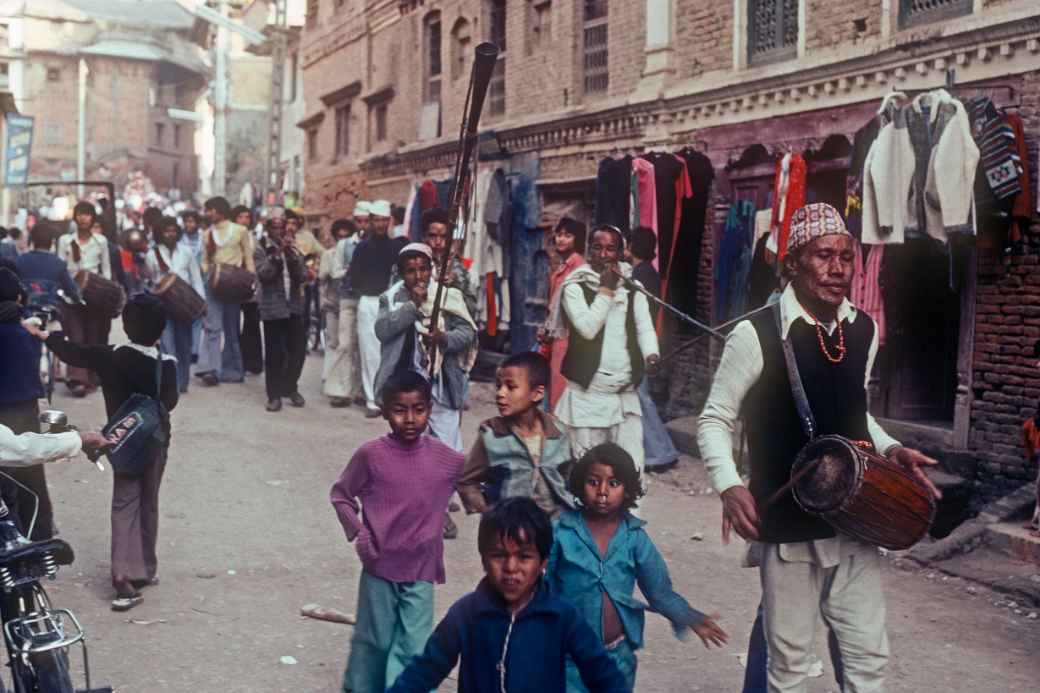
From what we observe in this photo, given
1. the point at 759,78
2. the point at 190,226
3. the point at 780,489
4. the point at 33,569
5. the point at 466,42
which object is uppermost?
the point at 466,42

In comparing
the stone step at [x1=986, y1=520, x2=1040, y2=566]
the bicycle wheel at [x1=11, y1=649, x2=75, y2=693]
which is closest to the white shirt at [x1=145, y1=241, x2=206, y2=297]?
the stone step at [x1=986, y1=520, x2=1040, y2=566]

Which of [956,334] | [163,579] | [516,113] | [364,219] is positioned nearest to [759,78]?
[956,334]

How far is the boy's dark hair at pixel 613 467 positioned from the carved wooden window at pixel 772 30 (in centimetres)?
854

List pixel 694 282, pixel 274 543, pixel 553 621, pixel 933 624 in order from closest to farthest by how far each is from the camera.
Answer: pixel 553 621
pixel 933 624
pixel 274 543
pixel 694 282

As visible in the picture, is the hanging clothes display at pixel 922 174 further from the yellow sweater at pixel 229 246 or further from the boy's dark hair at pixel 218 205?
the boy's dark hair at pixel 218 205

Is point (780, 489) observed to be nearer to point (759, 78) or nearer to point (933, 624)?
point (933, 624)

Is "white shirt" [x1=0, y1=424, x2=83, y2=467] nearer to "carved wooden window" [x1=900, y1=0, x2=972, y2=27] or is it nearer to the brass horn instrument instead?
the brass horn instrument

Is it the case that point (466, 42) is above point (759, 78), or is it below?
above

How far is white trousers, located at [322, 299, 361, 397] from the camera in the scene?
558 inches

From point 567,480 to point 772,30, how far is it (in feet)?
28.1

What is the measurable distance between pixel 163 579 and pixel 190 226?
956 centimetres

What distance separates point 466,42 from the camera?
20797 millimetres

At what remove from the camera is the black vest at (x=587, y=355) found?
25.5ft

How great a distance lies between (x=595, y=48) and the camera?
16.4 metres
